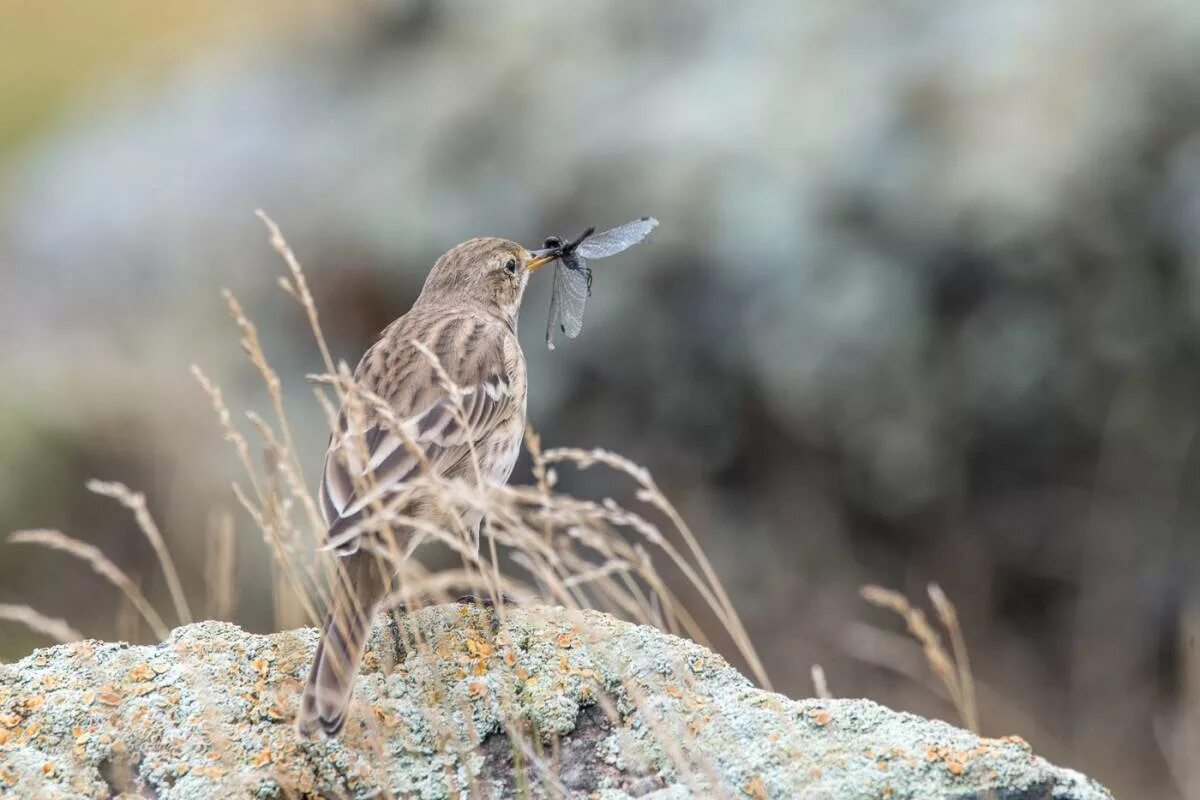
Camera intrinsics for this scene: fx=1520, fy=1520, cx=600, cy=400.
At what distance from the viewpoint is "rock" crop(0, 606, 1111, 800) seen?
3451mm

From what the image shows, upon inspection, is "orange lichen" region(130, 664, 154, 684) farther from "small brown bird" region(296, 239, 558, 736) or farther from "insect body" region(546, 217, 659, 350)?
"insect body" region(546, 217, 659, 350)

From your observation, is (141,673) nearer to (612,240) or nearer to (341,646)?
(341,646)

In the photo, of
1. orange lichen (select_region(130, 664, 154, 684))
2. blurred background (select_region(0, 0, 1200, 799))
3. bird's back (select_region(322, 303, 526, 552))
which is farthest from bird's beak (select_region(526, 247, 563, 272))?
orange lichen (select_region(130, 664, 154, 684))

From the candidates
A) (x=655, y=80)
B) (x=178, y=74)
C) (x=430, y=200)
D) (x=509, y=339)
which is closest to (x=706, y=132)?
(x=655, y=80)

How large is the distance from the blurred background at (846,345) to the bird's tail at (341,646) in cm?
392

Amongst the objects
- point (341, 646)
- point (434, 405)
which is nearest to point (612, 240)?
point (434, 405)

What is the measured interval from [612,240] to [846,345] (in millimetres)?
2358

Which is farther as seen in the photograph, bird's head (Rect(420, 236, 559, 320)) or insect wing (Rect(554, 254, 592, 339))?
bird's head (Rect(420, 236, 559, 320))

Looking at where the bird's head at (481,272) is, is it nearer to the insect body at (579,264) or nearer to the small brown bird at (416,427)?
the small brown bird at (416,427)

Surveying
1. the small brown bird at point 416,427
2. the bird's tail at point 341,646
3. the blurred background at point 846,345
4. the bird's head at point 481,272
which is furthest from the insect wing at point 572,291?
the blurred background at point 846,345

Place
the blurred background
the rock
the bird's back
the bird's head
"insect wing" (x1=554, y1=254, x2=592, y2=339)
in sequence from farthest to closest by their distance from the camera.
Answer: the blurred background, the bird's head, "insect wing" (x1=554, y1=254, x2=592, y2=339), the bird's back, the rock

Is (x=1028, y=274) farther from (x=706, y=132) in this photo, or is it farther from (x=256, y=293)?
(x=256, y=293)

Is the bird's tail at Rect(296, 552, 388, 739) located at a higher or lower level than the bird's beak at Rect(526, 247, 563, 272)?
lower

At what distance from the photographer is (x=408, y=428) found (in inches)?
183
